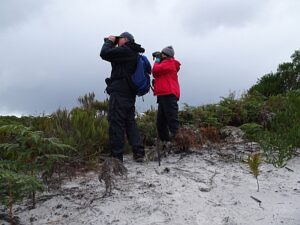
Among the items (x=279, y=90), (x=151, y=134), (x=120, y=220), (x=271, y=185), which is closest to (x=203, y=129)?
(x=151, y=134)

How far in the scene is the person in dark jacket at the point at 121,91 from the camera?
250 inches

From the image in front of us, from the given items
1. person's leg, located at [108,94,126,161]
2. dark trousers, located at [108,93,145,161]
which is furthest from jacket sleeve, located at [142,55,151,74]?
person's leg, located at [108,94,126,161]

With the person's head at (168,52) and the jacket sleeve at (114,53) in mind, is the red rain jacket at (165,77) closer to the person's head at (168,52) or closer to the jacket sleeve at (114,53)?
the person's head at (168,52)

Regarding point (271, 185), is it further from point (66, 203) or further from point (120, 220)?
point (66, 203)

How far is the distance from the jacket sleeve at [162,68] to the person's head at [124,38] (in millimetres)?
818

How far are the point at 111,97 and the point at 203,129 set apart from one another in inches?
69.5

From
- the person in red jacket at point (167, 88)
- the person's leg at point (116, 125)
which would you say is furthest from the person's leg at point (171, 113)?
the person's leg at point (116, 125)

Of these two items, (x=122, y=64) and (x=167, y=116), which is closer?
(x=122, y=64)

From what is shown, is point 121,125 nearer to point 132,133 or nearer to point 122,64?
point 132,133

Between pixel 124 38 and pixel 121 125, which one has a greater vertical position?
pixel 124 38

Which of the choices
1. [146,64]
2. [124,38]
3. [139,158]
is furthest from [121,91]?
[139,158]

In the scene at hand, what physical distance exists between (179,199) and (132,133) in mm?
1924

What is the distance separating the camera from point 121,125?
6.45m

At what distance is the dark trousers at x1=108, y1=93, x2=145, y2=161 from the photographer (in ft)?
20.8
